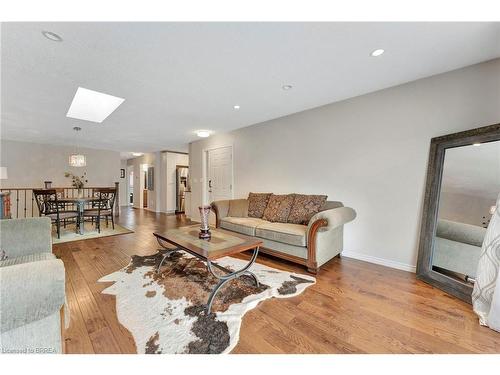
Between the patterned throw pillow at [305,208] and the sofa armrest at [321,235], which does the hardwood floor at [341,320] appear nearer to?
the sofa armrest at [321,235]

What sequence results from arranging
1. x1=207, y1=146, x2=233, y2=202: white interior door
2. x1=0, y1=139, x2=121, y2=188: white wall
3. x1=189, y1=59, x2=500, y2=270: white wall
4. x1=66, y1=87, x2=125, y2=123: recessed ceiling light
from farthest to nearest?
x1=0, y1=139, x2=121, y2=188: white wall < x1=207, y1=146, x2=233, y2=202: white interior door < x1=66, y1=87, x2=125, y2=123: recessed ceiling light < x1=189, y1=59, x2=500, y2=270: white wall

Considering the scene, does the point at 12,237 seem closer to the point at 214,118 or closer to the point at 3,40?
the point at 3,40

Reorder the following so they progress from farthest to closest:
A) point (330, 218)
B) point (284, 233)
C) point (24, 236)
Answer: point (284, 233), point (330, 218), point (24, 236)

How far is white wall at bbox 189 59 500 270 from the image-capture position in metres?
2.20

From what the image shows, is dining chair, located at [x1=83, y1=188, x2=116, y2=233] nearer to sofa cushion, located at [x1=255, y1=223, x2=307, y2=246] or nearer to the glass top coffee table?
the glass top coffee table

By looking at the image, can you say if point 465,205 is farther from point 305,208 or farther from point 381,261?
point 305,208

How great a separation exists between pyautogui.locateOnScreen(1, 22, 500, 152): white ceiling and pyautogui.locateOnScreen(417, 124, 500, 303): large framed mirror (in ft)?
2.83

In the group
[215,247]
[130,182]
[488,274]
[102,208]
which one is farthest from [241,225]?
[130,182]

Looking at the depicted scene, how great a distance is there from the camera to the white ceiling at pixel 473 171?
6.24 feet

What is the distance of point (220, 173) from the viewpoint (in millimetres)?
5059

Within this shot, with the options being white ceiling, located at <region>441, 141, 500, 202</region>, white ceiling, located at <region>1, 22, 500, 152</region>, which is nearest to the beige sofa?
white ceiling, located at <region>441, 141, 500, 202</region>

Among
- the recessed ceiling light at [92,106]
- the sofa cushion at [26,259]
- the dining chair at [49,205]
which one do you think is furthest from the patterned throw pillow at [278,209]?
the dining chair at [49,205]

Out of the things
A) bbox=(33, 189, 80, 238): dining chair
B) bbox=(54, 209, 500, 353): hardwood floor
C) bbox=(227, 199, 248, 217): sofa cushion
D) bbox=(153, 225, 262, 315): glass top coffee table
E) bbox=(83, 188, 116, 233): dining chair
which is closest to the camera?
bbox=(54, 209, 500, 353): hardwood floor

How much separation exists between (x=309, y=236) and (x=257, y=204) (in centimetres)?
141
